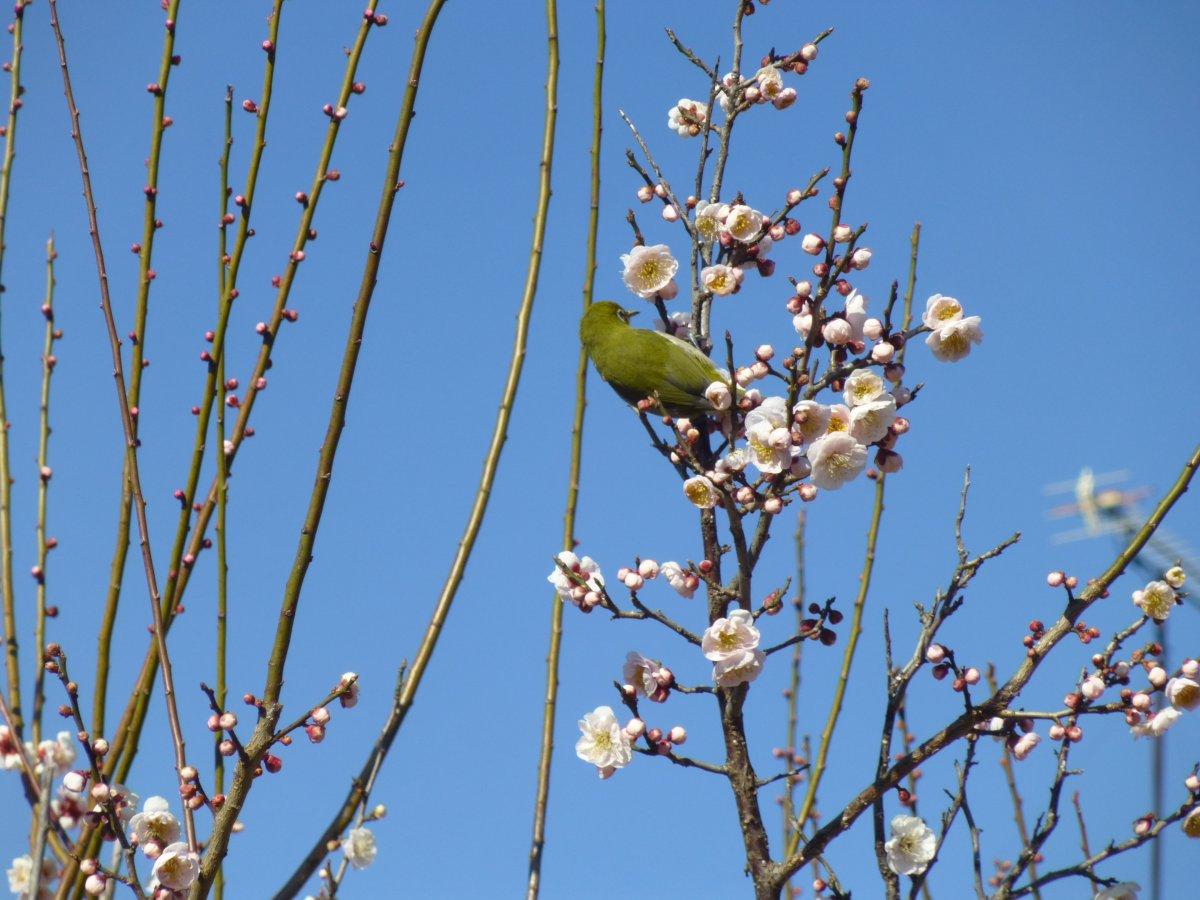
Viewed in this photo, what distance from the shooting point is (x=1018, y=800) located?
3.71 meters

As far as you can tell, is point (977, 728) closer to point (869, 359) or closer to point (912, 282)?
point (869, 359)

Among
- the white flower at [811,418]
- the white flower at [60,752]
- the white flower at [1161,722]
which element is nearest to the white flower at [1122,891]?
the white flower at [1161,722]

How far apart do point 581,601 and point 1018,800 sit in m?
1.85

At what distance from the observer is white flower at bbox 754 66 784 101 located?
3436 mm

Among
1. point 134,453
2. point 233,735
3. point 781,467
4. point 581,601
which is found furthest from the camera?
point 581,601

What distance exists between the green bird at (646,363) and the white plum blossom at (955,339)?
0.62 meters

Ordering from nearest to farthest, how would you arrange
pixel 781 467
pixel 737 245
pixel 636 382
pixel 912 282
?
pixel 781 467
pixel 737 245
pixel 912 282
pixel 636 382

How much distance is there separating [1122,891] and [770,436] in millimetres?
1458

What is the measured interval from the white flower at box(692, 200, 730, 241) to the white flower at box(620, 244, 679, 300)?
5.0 inches

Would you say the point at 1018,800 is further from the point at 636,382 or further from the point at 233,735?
the point at 233,735

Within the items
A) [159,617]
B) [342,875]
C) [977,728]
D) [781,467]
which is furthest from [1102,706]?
[159,617]

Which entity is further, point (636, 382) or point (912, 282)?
point (636, 382)

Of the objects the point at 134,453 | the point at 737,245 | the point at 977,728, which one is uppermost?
the point at 737,245

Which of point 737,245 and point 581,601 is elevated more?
point 737,245
